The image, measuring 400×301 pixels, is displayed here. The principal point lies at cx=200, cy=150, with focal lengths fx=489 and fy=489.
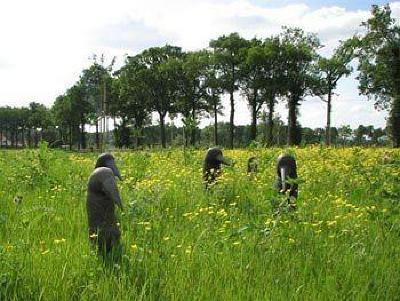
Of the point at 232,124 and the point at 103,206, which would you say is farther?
the point at 232,124

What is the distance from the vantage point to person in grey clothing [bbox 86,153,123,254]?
4.89m

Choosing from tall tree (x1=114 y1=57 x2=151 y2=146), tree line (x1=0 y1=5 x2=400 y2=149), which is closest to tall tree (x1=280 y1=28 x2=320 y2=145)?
tree line (x1=0 y1=5 x2=400 y2=149)

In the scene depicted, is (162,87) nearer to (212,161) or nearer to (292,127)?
(292,127)

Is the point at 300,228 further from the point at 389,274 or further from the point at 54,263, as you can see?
the point at 54,263

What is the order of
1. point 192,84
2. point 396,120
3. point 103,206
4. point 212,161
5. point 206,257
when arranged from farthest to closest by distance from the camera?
point 192,84 < point 396,120 < point 212,161 < point 103,206 < point 206,257

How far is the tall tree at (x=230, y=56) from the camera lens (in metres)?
64.7

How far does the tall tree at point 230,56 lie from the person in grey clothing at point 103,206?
5971cm

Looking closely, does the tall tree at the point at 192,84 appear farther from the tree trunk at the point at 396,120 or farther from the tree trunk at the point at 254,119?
the tree trunk at the point at 396,120

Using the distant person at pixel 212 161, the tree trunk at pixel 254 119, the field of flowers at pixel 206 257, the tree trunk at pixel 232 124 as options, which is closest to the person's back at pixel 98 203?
the field of flowers at pixel 206 257

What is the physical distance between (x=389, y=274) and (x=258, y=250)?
125cm

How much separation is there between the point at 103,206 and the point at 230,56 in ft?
203

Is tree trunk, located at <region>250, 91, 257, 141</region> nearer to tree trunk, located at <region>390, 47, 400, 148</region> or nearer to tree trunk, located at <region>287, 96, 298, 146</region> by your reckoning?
tree trunk, located at <region>287, 96, 298, 146</region>

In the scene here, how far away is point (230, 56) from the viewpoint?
6519cm

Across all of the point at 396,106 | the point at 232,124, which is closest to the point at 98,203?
the point at 396,106
